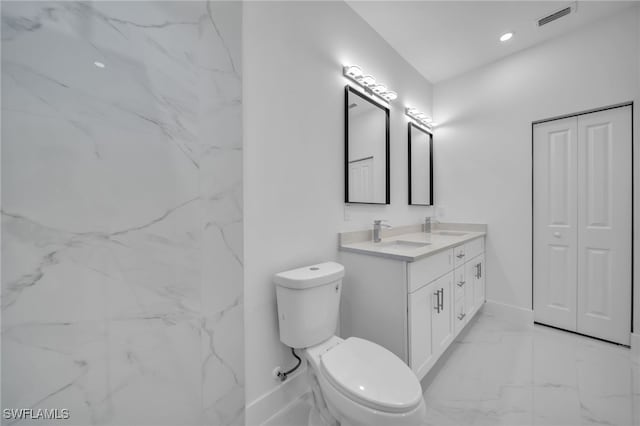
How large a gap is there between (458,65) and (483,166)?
1.09m

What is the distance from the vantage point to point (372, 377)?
0.96m

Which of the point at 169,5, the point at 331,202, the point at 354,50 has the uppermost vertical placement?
the point at 354,50

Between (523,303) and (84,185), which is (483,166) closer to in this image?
(523,303)

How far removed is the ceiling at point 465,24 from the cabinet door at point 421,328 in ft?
6.64

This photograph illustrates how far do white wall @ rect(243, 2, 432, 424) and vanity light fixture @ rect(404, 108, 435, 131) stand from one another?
2.58 ft

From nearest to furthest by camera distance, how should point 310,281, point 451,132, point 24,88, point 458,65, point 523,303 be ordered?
point 24,88
point 310,281
point 523,303
point 458,65
point 451,132

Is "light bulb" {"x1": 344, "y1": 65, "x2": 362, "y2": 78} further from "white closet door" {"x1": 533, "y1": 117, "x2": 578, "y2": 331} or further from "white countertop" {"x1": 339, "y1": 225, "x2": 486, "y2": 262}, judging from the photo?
"white closet door" {"x1": 533, "y1": 117, "x2": 578, "y2": 331}

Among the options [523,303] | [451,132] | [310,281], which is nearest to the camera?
[310,281]

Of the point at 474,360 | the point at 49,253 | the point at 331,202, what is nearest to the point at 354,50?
the point at 331,202

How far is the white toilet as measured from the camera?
33.8 inches

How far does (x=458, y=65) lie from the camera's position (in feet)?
8.41

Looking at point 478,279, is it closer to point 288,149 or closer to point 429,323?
point 429,323

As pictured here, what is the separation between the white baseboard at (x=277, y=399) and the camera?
122 centimetres

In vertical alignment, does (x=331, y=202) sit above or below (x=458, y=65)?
below
